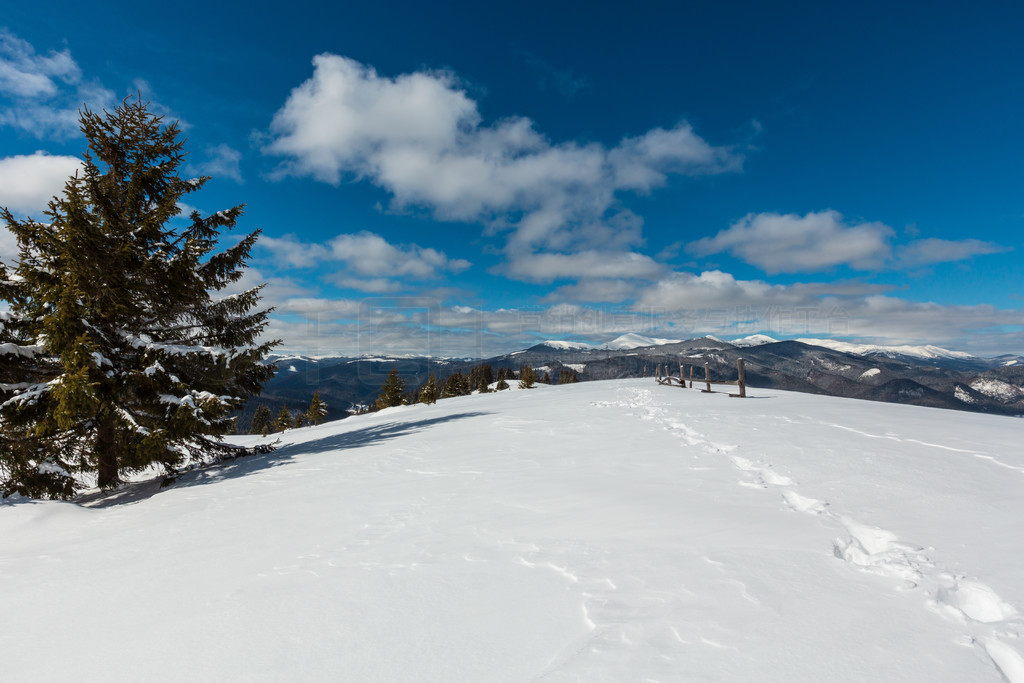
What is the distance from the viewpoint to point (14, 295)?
27.9 ft

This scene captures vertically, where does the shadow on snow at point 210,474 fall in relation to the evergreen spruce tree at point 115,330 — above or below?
below

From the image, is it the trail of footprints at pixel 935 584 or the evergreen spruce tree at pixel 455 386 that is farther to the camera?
the evergreen spruce tree at pixel 455 386

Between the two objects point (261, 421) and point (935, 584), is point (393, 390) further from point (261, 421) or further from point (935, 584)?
point (935, 584)

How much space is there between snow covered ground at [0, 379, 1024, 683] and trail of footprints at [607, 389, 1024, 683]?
1cm

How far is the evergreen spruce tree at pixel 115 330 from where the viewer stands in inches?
302

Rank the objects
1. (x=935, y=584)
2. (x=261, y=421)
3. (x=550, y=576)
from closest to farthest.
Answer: (x=935, y=584) < (x=550, y=576) < (x=261, y=421)

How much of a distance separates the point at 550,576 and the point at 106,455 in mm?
10622

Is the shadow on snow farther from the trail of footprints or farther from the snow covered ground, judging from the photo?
the trail of footprints

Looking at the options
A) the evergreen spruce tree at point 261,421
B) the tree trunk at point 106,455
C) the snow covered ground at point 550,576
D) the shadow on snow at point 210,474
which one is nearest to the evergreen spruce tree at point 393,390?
the evergreen spruce tree at point 261,421

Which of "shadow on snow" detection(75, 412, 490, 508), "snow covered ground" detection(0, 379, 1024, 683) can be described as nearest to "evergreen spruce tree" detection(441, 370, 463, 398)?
"shadow on snow" detection(75, 412, 490, 508)

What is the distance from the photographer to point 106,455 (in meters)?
8.84

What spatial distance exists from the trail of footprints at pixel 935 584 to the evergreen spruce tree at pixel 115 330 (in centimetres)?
981

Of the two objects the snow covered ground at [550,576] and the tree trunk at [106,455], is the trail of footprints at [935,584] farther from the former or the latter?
the tree trunk at [106,455]

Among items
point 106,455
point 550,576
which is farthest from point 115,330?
point 550,576
